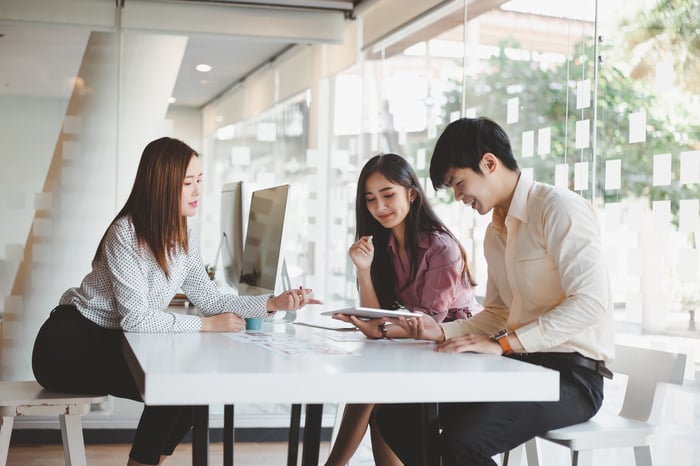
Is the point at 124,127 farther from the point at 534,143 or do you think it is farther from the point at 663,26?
the point at 663,26

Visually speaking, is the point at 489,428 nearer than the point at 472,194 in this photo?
Yes

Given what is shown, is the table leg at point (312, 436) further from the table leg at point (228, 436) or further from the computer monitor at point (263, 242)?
the computer monitor at point (263, 242)

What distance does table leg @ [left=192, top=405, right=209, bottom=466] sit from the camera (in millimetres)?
2023

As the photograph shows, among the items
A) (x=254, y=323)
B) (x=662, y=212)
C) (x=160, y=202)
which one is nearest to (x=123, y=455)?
(x=254, y=323)

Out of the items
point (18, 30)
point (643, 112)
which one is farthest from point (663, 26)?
point (18, 30)

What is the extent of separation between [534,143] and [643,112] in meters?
0.64

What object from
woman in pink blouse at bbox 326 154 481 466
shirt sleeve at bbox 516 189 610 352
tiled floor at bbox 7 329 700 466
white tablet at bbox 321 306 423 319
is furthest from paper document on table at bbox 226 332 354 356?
tiled floor at bbox 7 329 700 466

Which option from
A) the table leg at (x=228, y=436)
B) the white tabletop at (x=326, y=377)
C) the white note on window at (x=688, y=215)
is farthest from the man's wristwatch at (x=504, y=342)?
the table leg at (x=228, y=436)

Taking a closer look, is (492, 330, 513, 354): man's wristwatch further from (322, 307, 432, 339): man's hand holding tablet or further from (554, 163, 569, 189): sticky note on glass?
(554, 163, 569, 189): sticky note on glass

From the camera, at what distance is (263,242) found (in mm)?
3127

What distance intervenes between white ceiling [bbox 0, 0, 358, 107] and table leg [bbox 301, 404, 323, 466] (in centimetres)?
272

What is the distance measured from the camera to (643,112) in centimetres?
280

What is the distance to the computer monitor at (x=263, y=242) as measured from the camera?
2934mm

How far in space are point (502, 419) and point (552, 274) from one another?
424mm
